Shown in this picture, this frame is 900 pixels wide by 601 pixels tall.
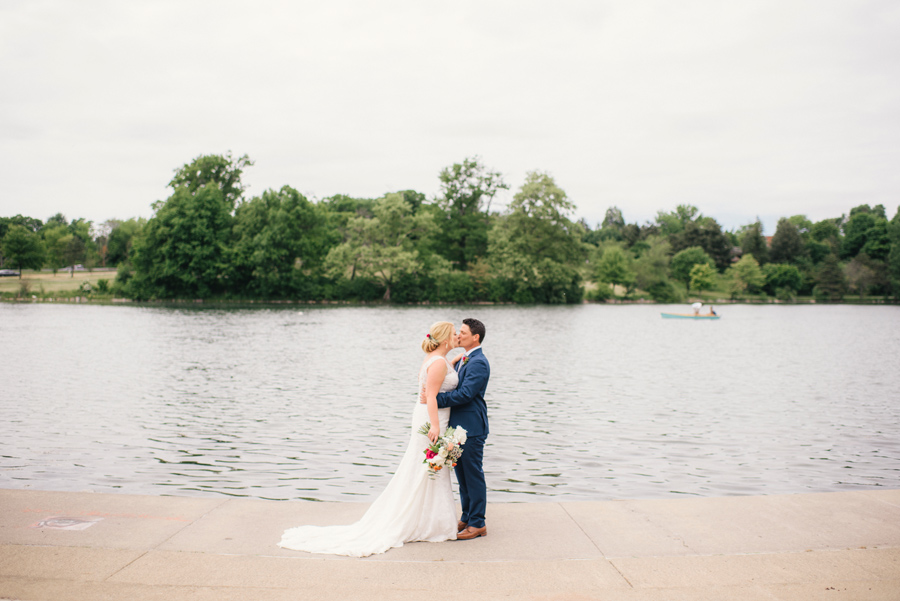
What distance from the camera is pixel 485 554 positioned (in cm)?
548

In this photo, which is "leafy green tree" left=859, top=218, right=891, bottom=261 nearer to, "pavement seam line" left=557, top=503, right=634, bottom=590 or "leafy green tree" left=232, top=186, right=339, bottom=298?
"leafy green tree" left=232, top=186, right=339, bottom=298

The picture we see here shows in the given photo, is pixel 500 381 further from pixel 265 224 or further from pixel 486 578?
pixel 265 224

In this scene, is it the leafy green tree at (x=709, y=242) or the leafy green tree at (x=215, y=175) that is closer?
the leafy green tree at (x=215, y=175)

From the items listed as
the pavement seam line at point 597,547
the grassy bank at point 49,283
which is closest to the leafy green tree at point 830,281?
the grassy bank at point 49,283

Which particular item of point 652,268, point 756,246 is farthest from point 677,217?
point 652,268

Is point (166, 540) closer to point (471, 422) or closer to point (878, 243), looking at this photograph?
Result: point (471, 422)

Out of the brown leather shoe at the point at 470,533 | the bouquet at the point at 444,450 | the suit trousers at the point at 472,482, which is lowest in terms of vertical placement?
the brown leather shoe at the point at 470,533

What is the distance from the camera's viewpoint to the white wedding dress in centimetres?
575

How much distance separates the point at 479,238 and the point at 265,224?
92.3 ft

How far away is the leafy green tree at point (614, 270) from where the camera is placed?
101m

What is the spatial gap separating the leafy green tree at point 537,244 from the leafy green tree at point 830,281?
2128 inches

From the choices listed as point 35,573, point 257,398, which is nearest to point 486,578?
point 35,573

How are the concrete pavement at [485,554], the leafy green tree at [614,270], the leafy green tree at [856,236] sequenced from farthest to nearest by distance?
the leafy green tree at [856,236]
the leafy green tree at [614,270]
the concrete pavement at [485,554]

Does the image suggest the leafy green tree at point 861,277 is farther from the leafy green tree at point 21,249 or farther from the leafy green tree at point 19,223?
the leafy green tree at point 19,223
